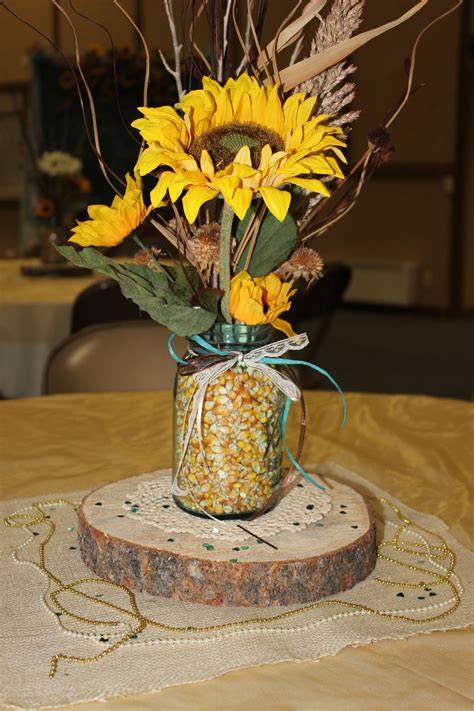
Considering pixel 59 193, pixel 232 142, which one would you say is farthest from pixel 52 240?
pixel 232 142

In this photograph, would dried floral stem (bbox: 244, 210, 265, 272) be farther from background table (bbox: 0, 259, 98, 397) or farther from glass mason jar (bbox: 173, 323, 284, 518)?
background table (bbox: 0, 259, 98, 397)

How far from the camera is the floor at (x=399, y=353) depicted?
18.2 feet

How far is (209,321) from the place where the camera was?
0.85 metres

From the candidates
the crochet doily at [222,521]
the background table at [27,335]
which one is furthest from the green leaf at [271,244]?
the background table at [27,335]

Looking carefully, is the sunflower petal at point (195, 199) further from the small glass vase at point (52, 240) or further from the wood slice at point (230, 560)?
the small glass vase at point (52, 240)

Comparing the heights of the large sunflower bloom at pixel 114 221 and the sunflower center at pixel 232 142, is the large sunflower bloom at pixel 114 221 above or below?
below

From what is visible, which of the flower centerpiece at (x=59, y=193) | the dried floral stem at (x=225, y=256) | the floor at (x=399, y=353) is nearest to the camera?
the dried floral stem at (x=225, y=256)

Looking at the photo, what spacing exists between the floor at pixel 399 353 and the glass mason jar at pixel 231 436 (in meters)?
4.04

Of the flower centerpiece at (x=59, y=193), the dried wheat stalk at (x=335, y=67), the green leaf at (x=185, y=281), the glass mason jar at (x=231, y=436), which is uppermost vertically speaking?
the flower centerpiece at (x=59, y=193)

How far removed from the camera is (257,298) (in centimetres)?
86

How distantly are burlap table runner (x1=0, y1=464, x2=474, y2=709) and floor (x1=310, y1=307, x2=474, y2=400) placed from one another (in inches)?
158

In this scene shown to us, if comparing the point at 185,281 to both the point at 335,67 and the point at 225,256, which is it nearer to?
the point at 225,256

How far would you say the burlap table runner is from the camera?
73 cm

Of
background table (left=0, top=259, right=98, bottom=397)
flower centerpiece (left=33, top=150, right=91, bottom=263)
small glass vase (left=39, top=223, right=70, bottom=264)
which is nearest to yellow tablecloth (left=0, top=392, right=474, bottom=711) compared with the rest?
background table (left=0, top=259, right=98, bottom=397)
